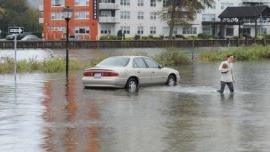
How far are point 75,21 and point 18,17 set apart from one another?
2188 cm

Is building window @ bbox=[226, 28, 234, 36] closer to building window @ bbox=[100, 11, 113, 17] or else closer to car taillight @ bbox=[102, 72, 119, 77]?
building window @ bbox=[100, 11, 113, 17]

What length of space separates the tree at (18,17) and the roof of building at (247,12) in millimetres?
42561

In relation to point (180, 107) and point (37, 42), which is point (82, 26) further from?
point (180, 107)

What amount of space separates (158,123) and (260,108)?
180 inches

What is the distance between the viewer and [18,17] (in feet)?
458

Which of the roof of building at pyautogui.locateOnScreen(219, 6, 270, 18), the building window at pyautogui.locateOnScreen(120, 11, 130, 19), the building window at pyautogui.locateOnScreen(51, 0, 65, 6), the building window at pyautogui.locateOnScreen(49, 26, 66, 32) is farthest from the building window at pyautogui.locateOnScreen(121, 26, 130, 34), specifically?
the roof of building at pyautogui.locateOnScreen(219, 6, 270, 18)

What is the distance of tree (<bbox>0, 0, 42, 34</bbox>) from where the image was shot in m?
138

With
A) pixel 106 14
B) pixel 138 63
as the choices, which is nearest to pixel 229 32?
pixel 106 14

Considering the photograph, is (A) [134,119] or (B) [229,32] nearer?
(A) [134,119]

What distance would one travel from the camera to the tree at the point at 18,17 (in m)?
138

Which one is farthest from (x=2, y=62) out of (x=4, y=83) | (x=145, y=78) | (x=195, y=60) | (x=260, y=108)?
(x=260, y=108)

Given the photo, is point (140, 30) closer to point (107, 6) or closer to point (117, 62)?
point (107, 6)

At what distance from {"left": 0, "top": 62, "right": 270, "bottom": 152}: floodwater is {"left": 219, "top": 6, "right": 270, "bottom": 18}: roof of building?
79.4m

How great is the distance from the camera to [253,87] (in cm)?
2741
